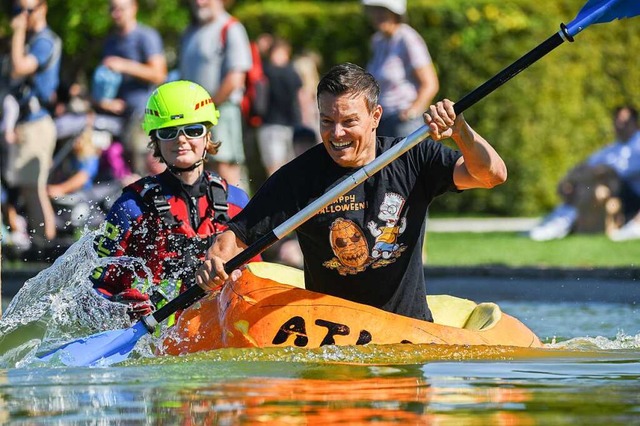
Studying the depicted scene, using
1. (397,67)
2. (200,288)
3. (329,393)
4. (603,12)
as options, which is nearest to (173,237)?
(200,288)

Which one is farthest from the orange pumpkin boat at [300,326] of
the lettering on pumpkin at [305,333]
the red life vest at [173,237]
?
the red life vest at [173,237]

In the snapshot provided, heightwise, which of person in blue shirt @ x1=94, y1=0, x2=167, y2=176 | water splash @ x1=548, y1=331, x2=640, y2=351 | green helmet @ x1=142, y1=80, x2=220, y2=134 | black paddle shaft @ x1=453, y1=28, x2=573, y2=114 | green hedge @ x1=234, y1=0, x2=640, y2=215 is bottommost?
water splash @ x1=548, y1=331, x2=640, y2=351

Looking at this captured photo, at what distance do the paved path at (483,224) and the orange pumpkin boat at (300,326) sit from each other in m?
11.1

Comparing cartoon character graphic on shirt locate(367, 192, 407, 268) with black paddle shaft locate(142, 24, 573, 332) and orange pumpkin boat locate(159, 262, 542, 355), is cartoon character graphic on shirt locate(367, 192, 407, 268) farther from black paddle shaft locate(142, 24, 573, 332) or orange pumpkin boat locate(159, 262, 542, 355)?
black paddle shaft locate(142, 24, 573, 332)

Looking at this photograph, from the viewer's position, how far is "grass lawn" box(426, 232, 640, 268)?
14.4 meters

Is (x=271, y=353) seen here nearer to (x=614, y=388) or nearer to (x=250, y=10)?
(x=614, y=388)

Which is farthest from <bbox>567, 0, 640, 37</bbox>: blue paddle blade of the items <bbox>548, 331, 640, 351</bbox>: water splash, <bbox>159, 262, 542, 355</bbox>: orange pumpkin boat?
<bbox>548, 331, 640, 351</bbox>: water splash

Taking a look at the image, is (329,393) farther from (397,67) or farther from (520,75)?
(520,75)

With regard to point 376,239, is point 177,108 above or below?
above

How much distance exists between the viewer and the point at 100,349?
26.1ft

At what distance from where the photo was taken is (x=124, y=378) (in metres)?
7.28

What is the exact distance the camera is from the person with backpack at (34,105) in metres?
14.5

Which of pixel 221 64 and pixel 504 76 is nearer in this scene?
pixel 504 76

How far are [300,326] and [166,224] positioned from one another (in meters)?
1.29
